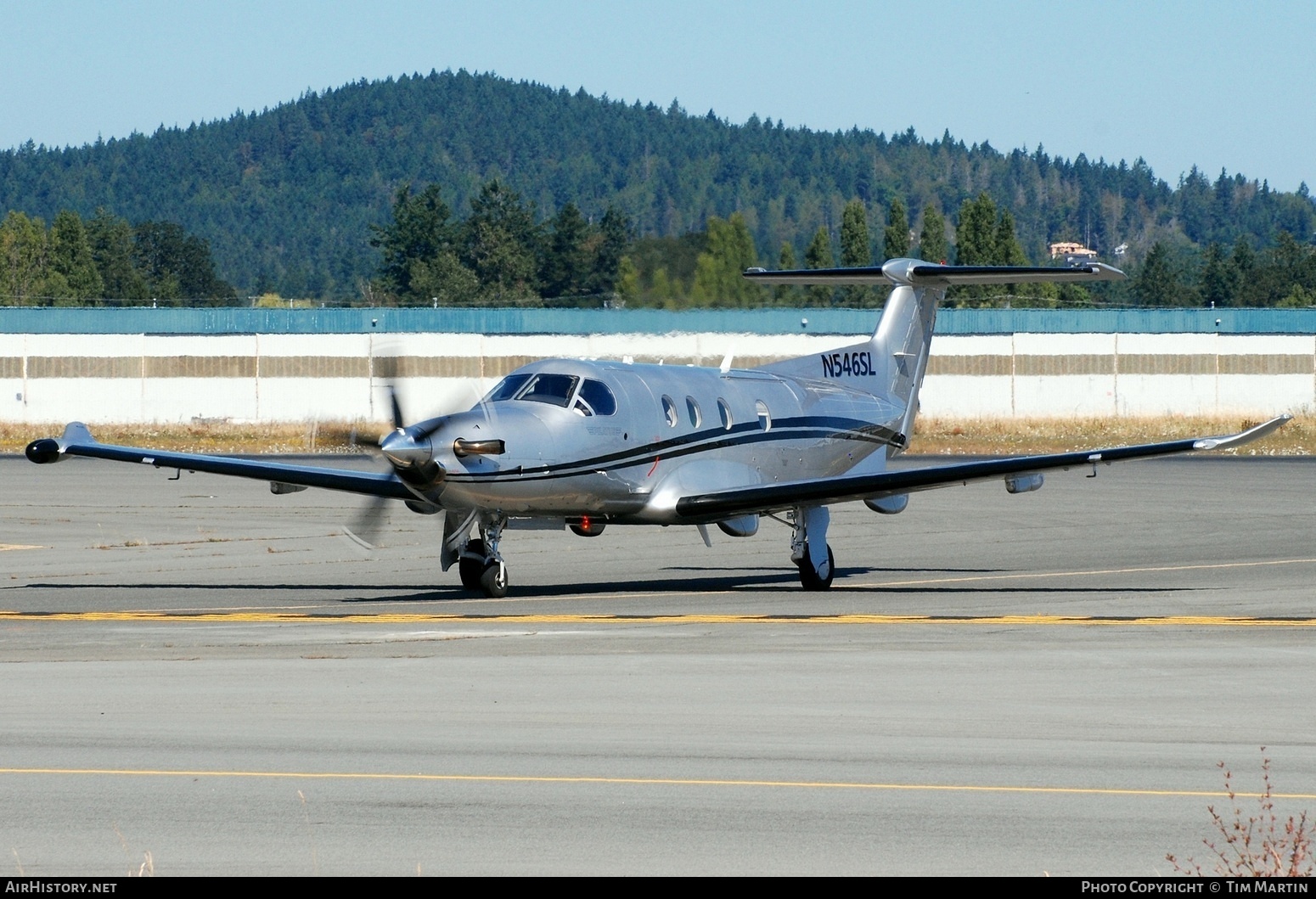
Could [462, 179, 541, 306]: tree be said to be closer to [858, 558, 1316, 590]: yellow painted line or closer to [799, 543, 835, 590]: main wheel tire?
[858, 558, 1316, 590]: yellow painted line

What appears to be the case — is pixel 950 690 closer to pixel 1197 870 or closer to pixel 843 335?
pixel 1197 870

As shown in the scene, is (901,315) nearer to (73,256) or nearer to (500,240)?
(500,240)

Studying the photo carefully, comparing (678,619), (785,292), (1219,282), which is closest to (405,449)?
(678,619)

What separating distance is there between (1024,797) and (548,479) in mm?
12379

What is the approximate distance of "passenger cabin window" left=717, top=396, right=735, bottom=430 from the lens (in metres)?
24.5

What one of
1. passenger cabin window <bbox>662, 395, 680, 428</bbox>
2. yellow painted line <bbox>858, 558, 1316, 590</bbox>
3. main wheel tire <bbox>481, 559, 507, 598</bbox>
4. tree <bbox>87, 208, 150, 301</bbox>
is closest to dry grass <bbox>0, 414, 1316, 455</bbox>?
yellow painted line <bbox>858, 558, 1316, 590</bbox>

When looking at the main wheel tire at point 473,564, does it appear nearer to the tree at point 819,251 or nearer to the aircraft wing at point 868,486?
the aircraft wing at point 868,486

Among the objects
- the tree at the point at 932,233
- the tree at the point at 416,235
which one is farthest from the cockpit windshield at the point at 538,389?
the tree at the point at 416,235

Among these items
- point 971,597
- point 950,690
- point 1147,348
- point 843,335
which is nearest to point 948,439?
point 843,335

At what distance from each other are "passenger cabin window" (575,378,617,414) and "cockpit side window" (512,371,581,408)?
151 mm

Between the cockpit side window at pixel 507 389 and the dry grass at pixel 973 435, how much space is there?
42488 mm

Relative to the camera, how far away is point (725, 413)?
80.5 feet

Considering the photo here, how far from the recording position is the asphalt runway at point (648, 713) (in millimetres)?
8625

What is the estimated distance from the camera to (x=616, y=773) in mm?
10414
